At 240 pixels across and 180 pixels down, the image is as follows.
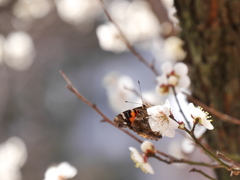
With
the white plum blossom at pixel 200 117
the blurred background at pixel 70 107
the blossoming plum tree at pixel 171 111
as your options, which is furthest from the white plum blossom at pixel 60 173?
the blurred background at pixel 70 107

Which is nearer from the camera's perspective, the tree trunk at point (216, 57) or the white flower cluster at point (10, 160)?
the tree trunk at point (216, 57)

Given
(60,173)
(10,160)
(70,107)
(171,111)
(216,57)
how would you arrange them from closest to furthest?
(171,111), (60,173), (216,57), (10,160), (70,107)

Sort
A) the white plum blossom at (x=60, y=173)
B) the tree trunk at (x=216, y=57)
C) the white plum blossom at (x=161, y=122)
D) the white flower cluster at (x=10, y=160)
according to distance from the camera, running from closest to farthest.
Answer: the white plum blossom at (x=161, y=122) → the white plum blossom at (x=60, y=173) → the tree trunk at (x=216, y=57) → the white flower cluster at (x=10, y=160)

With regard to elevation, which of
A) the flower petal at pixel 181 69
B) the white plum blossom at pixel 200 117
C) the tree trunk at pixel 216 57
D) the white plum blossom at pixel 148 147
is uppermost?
the tree trunk at pixel 216 57

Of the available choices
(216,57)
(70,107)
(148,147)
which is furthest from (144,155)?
(70,107)

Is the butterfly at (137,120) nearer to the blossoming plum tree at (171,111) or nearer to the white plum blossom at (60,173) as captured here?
the blossoming plum tree at (171,111)

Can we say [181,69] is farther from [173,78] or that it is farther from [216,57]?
[216,57]

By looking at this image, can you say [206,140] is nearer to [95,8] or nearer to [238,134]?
[238,134]

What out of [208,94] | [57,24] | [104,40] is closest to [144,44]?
[104,40]
